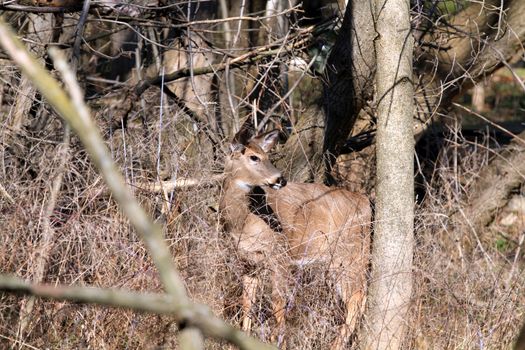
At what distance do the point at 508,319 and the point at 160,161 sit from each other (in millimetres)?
2634

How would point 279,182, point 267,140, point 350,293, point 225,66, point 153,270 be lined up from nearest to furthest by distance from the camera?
point 153,270
point 350,293
point 279,182
point 225,66
point 267,140

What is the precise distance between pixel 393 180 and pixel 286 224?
1.51 m

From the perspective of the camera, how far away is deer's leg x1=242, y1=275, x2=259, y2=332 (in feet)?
18.0

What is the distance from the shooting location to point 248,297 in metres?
5.61

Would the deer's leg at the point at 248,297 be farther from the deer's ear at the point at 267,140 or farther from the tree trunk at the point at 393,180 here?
the deer's ear at the point at 267,140

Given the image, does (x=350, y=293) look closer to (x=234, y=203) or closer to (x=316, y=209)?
(x=316, y=209)

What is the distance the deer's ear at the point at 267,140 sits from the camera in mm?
7480

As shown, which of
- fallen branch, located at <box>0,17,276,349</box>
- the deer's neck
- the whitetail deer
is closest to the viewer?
fallen branch, located at <box>0,17,276,349</box>

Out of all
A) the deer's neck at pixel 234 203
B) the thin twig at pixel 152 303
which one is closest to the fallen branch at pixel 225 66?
the deer's neck at pixel 234 203

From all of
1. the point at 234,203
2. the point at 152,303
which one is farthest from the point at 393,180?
the point at 152,303

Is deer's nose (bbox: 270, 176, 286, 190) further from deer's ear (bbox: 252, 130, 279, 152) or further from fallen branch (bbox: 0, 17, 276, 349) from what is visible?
fallen branch (bbox: 0, 17, 276, 349)

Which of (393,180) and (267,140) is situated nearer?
(393,180)

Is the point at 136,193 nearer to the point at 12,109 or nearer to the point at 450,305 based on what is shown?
the point at 12,109

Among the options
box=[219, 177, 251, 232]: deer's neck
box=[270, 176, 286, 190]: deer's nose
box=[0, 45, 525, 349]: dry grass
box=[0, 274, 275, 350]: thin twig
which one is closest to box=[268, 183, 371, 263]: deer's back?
box=[270, 176, 286, 190]: deer's nose
